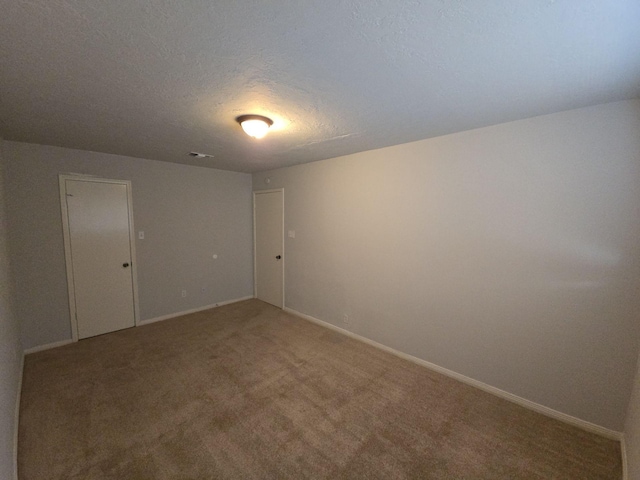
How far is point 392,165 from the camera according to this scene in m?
2.90

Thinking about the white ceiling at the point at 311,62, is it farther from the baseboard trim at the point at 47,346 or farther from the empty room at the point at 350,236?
the baseboard trim at the point at 47,346

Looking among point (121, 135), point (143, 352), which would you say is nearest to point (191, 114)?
point (121, 135)

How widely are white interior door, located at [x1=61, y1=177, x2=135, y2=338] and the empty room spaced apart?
1.1 inches

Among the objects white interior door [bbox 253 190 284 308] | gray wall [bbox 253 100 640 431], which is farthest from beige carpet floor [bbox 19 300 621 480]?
white interior door [bbox 253 190 284 308]

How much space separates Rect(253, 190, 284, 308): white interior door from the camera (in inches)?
174

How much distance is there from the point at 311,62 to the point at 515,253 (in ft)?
7.21

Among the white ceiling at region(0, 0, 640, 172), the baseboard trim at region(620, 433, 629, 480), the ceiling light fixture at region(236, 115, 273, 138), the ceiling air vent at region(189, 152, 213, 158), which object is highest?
the ceiling air vent at region(189, 152, 213, 158)

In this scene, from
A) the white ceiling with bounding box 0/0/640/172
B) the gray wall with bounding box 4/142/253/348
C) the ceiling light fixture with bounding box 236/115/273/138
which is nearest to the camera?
the white ceiling with bounding box 0/0/640/172

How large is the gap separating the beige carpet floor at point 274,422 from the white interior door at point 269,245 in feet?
5.51

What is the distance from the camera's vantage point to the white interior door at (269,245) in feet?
14.5

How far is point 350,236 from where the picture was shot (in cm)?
338

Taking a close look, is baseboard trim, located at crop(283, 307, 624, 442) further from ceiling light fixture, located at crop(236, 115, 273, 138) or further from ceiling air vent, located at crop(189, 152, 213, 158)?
ceiling air vent, located at crop(189, 152, 213, 158)

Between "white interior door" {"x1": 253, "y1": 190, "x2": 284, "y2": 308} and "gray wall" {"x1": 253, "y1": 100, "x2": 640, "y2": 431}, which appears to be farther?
"white interior door" {"x1": 253, "y1": 190, "x2": 284, "y2": 308}

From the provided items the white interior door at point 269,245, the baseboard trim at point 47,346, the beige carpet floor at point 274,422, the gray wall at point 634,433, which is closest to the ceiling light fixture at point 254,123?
the white interior door at point 269,245
